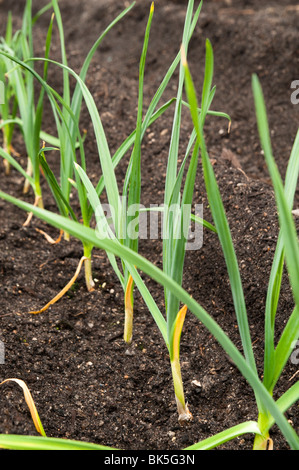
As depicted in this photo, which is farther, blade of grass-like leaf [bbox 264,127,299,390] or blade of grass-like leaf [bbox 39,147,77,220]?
blade of grass-like leaf [bbox 39,147,77,220]

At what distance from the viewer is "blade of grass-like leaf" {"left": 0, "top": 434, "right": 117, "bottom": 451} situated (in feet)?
2.89

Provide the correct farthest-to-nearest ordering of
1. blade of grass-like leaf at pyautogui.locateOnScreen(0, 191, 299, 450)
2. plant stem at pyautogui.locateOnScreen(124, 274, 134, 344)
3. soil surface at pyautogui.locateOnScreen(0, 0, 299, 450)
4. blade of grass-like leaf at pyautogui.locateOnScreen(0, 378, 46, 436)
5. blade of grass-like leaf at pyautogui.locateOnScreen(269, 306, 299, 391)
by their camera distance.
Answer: plant stem at pyautogui.locateOnScreen(124, 274, 134, 344) → soil surface at pyautogui.locateOnScreen(0, 0, 299, 450) → blade of grass-like leaf at pyautogui.locateOnScreen(0, 378, 46, 436) → blade of grass-like leaf at pyautogui.locateOnScreen(269, 306, 299, 391) → blade of grass-like leaf at pyautogui.locateOnScreen(0, 191, 299, 450)

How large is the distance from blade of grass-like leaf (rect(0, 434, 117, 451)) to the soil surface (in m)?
0.12

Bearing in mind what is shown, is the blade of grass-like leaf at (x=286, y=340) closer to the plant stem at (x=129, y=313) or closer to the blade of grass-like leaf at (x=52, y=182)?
the plant stem at (x=129, y=313)

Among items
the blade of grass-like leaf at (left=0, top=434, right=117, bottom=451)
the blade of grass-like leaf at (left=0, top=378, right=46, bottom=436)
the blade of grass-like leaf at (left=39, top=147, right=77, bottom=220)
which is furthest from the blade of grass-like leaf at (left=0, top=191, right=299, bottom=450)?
the blade of grass-like leaf at (left=39, top=147, right=77, bottom=220)

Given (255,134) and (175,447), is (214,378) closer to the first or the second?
(175,447)

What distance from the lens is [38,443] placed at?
89cm

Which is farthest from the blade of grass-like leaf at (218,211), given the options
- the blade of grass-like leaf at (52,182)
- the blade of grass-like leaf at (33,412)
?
the blade of grass-like leaf at (52,182)

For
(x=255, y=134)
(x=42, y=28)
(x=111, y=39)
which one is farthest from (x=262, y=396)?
(x=42, y=28)

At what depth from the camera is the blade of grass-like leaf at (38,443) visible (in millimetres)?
880

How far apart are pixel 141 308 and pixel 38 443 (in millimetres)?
677

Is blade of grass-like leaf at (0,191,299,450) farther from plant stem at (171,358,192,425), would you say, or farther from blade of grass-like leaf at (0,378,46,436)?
blade of grass-like leaf at (0,378,46,436)

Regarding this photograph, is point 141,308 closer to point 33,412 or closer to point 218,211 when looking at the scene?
point 33,412

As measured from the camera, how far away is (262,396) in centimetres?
82
